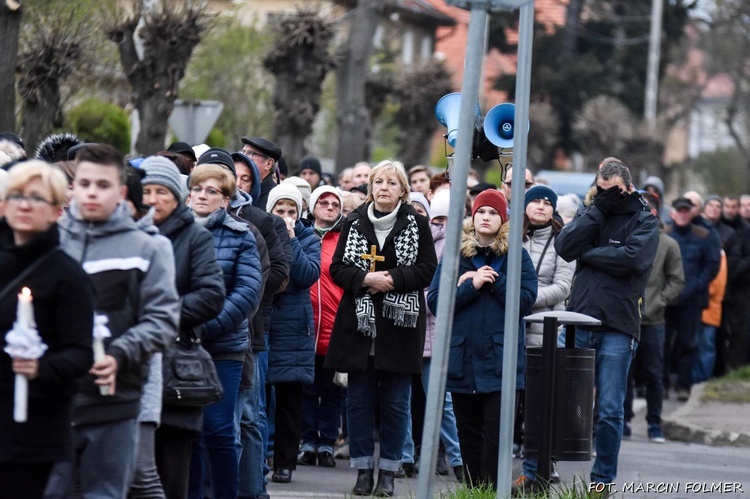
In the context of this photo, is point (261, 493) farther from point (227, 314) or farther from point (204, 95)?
point (204, 95)

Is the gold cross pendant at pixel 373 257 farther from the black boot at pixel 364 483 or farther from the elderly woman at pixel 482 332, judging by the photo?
the black boot at pixel 364 483

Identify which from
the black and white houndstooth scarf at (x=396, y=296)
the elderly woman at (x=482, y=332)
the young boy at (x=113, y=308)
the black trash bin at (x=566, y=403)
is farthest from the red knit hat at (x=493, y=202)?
the young boy at (x=113, y=308)

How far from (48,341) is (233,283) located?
2211 mm

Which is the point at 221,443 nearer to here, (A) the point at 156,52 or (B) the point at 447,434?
(B) the point at 447,434

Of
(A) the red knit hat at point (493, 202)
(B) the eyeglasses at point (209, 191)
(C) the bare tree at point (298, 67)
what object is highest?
(C) the bare tree at point (298, 67)

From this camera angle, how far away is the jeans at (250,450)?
8.43m

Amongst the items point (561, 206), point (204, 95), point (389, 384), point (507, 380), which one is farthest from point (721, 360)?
point (204, 95)

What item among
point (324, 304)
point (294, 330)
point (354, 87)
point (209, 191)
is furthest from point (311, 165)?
point (354, 87)

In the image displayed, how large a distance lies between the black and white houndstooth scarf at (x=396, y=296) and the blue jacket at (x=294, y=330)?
20.8 inches

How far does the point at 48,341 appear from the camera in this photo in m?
5.51

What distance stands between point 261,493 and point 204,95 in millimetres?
26191

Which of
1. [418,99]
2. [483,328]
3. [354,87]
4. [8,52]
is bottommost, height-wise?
[483,328]

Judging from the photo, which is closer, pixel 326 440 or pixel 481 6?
pixel 481 6

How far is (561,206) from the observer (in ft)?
47.0
